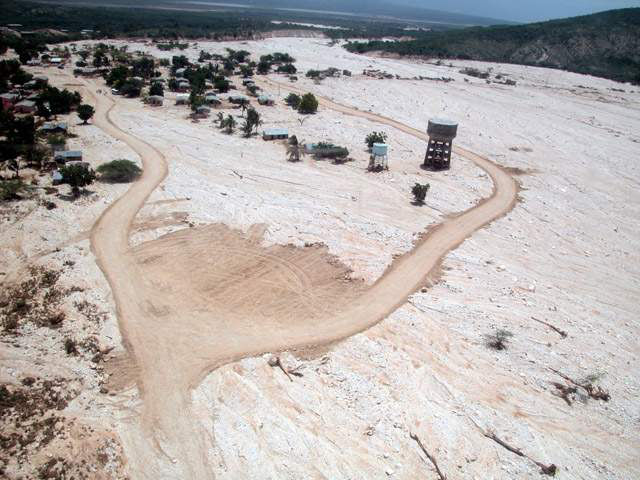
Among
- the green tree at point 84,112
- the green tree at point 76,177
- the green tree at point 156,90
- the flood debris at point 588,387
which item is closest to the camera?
the flood debris at point 588,387

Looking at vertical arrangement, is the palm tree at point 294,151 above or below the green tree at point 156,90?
below

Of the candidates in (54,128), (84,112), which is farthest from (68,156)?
(84,112)

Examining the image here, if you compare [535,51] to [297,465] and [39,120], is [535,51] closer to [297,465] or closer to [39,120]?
[39,120]

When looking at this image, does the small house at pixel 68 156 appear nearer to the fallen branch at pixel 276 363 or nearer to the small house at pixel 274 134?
the small house at pixel 274 134

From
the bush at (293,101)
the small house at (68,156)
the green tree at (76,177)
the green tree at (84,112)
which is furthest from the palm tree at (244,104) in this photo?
the green tree at (76,177)

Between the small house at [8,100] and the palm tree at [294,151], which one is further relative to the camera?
the small house at [8,100]

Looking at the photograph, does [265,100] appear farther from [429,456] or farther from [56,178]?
[429,456]

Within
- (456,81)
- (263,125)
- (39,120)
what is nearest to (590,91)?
(456,81)
